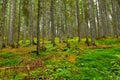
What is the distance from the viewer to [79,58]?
12078 mm

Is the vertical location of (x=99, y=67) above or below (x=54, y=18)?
below

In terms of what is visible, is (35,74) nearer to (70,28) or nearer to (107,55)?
(107,55)

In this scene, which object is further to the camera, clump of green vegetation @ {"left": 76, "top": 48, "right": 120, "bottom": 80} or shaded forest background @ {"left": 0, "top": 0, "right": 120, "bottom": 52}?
shaded forest background @ {"left": 0, "top": 0, "right": 120, "bottom": 52}

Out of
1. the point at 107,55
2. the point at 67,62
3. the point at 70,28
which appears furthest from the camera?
the point at 70,28

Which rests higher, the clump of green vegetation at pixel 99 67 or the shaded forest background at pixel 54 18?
the shaded forest background at pixel 54 18

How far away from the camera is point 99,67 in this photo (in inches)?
402

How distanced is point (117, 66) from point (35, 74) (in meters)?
4.11

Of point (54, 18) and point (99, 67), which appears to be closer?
point (99, 67)

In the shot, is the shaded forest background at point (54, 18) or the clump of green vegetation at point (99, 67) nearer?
the clump of green vegetation at point (99, 67)

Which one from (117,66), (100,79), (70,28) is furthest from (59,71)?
(70,28)

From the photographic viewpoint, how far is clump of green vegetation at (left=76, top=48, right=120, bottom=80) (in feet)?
29.2

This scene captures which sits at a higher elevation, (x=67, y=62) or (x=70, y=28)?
(x=70, y=28)

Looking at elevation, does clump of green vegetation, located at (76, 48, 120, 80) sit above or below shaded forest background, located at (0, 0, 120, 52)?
below

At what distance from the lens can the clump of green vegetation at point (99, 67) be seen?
891cm
